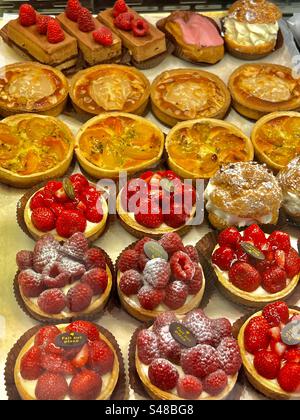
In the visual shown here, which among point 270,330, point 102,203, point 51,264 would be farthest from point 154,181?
point 270,330

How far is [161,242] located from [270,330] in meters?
0.68

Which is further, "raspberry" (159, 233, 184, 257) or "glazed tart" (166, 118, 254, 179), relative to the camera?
"glazed tart" (166, 118, 254, 179)

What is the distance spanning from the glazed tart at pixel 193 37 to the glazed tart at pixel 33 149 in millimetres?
1236

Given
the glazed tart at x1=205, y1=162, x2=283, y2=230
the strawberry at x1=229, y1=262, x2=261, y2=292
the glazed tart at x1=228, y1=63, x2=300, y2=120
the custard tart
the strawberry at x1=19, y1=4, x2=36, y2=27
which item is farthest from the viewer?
the strawberry at x1=19, y1=4, x2=36, y2=27

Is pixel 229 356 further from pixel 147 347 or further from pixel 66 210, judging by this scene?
pixel 66 210

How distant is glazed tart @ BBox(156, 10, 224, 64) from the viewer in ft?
14.8

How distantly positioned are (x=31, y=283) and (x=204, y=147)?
1579 mm

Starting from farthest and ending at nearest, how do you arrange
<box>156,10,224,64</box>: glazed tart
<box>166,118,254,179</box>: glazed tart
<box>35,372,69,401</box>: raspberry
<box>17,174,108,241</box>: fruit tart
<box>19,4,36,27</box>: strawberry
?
<box>156,10,224,64</box>: glazed tart < <box>19,4,36,27</box>: strawberry < <box>166,118,254,179</box>: glazed tart < <box>17,174,108,241</box>: fruit tart < <box>35,372,69,401</box>: raspberry

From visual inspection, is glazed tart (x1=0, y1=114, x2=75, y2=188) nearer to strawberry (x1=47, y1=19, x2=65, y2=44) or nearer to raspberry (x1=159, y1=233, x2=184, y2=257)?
strawberry (x1=47, y1=19, x2=65, y2=44)

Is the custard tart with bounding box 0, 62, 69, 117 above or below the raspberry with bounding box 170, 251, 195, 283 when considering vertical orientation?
above

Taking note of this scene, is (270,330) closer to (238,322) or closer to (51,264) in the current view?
(238,322)

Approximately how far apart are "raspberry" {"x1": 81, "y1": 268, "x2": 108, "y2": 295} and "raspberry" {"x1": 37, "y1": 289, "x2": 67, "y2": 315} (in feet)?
0.46

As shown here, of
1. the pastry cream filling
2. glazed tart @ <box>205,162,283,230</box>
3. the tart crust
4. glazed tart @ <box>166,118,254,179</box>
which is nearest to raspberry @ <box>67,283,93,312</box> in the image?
the tart crust

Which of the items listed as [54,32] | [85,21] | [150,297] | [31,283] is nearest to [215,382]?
[150,297]
